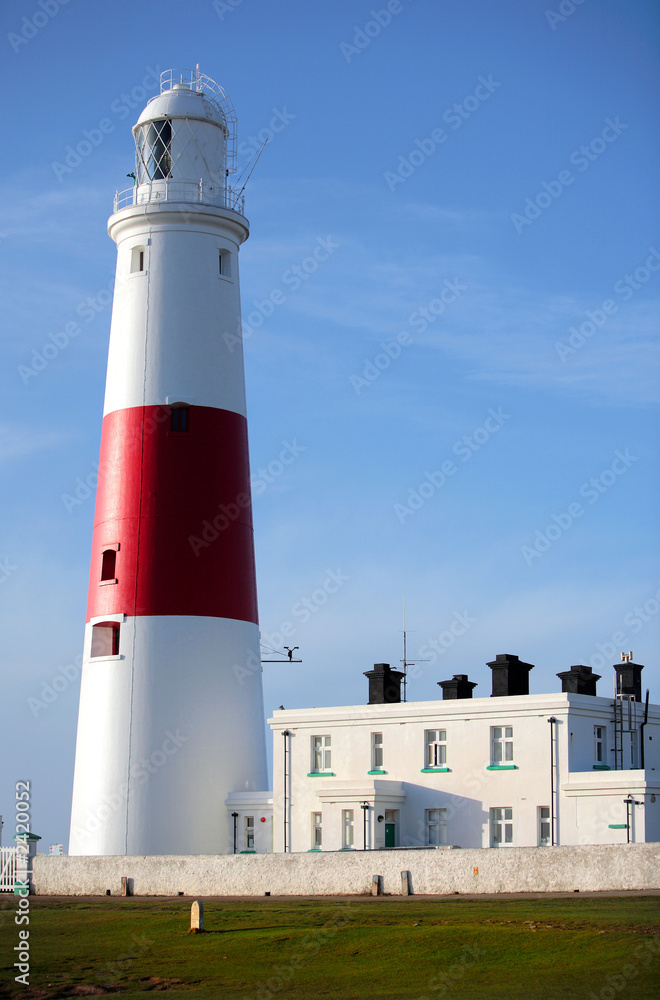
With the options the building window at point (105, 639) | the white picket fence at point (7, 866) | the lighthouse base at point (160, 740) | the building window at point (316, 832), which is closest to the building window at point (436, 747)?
the building window at point (316, 832)

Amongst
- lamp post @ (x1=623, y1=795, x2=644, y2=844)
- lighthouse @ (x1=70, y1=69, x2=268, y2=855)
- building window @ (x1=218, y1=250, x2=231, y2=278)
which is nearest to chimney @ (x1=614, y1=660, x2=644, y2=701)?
lamp post @ (x1=623, y1=795, x2=644, y2=844)

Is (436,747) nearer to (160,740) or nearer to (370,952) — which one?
(160,740)

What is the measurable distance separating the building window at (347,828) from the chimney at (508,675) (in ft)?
15.9

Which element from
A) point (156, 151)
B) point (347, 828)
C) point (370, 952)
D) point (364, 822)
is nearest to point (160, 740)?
point (347, 828)

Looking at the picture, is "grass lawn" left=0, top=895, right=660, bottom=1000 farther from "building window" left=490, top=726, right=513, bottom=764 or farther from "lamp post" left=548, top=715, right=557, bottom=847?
"building window" left=490, top=726, right=513, bottom=764

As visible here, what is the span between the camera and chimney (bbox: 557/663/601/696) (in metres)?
36.8

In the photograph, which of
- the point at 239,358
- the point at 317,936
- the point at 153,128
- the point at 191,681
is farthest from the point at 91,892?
the point at 153,128

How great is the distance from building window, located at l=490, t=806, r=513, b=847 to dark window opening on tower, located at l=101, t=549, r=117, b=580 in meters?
11.4

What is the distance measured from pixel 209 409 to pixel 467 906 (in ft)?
51.7

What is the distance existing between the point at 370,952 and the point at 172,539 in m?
15.2

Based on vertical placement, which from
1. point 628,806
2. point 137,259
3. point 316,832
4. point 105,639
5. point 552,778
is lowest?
point 316,832

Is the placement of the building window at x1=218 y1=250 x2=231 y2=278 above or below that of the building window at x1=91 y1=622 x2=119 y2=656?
above

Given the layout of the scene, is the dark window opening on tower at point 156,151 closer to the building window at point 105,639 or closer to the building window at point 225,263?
the building window at point 225,263

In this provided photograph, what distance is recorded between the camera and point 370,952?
878 inches
